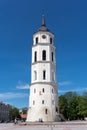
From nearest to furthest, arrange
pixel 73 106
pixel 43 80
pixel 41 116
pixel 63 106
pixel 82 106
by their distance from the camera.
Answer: pixel 41 116, pixel 43 80, pixel 82 106, pixel 73 106, pixel 63 106

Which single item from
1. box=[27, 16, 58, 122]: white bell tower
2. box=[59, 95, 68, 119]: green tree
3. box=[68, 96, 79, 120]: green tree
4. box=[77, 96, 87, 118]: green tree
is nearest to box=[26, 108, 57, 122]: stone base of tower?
box=[27, 16, 58, 122]: white bell tower

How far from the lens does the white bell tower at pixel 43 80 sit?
6291 cm

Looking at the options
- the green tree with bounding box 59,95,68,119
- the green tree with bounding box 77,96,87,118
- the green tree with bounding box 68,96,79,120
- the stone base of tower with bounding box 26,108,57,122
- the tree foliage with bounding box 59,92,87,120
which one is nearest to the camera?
the stone base of tower with bounding box 26,108,57,122

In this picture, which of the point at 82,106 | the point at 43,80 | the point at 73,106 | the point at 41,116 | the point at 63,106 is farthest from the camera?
the point at 63,106

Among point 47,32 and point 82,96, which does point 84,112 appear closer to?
point 82,96

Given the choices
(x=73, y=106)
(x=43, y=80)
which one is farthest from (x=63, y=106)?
(x=43, y=80)

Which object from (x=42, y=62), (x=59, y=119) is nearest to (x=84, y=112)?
(x=59, y=119)

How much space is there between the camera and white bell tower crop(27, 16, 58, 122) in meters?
62.9

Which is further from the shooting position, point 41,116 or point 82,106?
point 82,106

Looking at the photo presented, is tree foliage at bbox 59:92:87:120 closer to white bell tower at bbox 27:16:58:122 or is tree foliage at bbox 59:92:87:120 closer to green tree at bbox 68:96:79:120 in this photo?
green tree at bbox 68:96:79:120

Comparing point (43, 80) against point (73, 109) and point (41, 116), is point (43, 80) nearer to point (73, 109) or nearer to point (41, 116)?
point (41, 116)

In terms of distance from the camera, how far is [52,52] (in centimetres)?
6869

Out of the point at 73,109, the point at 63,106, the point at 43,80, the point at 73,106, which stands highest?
the point at 43,80

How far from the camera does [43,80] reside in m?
64.8
